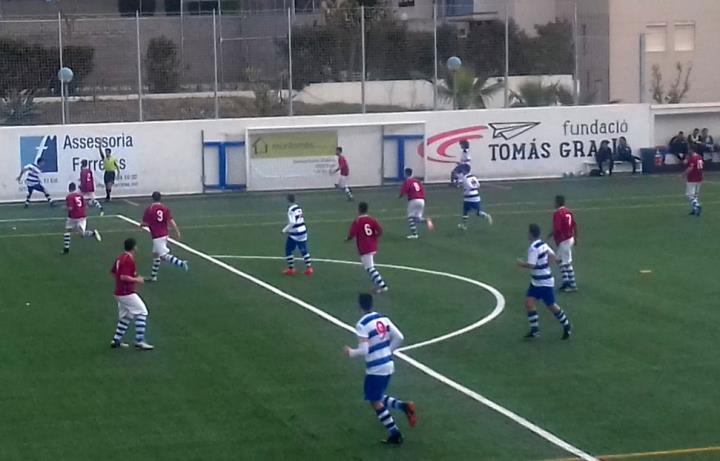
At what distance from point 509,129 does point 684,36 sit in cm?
2195

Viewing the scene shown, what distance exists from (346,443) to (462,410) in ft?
6.66

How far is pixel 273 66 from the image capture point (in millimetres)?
52125

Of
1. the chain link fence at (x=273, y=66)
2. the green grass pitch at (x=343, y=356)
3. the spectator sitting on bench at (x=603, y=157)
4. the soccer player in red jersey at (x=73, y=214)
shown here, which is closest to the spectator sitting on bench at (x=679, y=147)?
the spectator sitting on bench at (x=603, y=157)

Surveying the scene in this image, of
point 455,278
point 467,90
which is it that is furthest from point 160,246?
point 467,90

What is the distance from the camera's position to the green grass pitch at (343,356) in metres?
15.4

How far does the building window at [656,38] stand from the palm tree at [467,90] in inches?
726

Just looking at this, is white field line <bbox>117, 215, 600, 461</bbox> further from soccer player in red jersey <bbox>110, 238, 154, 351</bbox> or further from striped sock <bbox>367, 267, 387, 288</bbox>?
soccer player in red jersey <bbox>110, 238, 154, 351</bbox>

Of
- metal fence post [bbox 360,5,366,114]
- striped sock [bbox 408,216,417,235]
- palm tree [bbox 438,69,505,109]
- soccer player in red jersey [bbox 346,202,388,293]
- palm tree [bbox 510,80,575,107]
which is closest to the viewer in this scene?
soccer player in red jersey [bbox 346,202,388,293]

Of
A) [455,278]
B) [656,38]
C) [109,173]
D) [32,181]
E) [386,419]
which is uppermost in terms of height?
[656,38]

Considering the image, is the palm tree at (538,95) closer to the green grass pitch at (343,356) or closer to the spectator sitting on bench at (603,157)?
the spectator sitting on bench at (603,157)

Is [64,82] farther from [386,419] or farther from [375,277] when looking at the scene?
[386,419]

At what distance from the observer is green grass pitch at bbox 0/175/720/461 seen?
1545 centimetres

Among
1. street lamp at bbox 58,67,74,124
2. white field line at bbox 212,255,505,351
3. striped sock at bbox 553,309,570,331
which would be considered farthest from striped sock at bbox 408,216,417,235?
street lamp at bbox 58,67,74,124

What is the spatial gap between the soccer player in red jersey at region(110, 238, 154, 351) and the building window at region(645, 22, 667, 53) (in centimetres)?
5219
